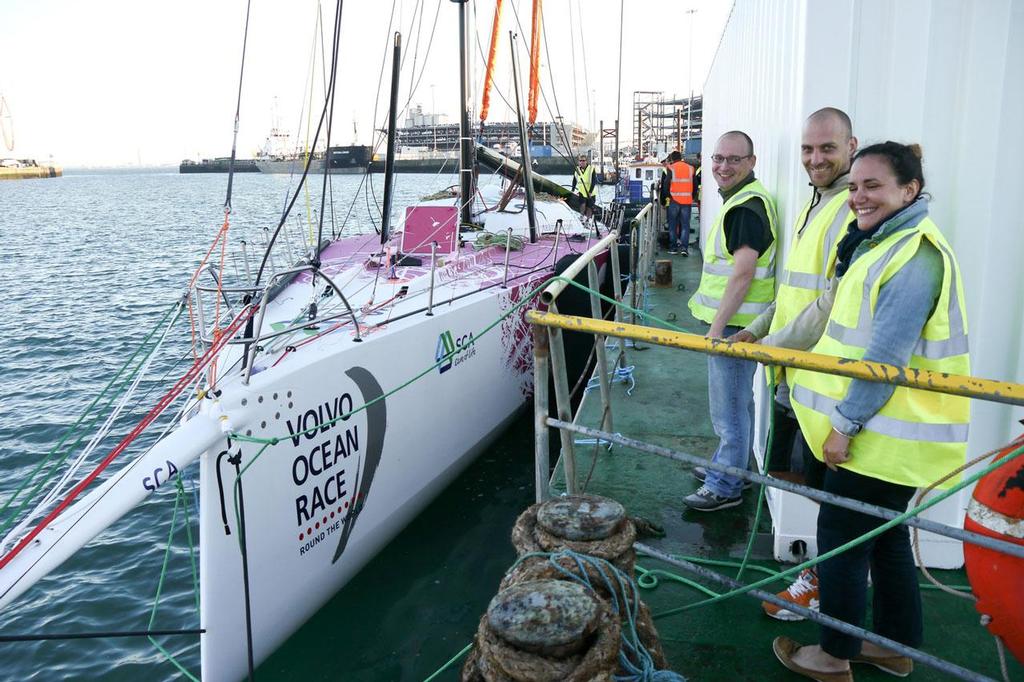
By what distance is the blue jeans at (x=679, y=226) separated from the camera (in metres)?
14.4

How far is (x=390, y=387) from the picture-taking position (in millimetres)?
4500

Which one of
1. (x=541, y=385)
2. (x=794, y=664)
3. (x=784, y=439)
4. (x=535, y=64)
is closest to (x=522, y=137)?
(x=535, y=64)

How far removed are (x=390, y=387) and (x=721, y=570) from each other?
2.22m

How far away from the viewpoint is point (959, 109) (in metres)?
2.74

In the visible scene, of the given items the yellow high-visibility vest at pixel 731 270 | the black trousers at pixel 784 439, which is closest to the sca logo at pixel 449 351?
the yellow high-visibility vest at pixel 731 270

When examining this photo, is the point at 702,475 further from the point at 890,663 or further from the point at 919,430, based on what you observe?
the point at 919,430

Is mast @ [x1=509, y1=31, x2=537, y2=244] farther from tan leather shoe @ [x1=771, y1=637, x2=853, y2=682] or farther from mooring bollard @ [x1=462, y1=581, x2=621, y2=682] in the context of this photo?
mooring bollard @ [x1=462, y1=581, x2=621, y2=682]

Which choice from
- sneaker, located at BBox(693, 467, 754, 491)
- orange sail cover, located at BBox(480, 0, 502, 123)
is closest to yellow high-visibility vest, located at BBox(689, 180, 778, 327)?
sneaker, located at BBox(693, 467, 754, 491)

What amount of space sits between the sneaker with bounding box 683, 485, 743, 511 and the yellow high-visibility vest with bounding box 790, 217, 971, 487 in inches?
67.7

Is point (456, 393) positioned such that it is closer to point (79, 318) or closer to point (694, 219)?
point (79, 318)

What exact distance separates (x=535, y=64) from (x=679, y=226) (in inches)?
237

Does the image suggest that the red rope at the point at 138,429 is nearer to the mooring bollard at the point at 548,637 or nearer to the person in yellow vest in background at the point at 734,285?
the mooring bollard at the point at 548,637

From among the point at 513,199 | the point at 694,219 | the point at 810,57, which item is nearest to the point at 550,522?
the point at 810,57

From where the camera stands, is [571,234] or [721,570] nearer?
[721,570]
